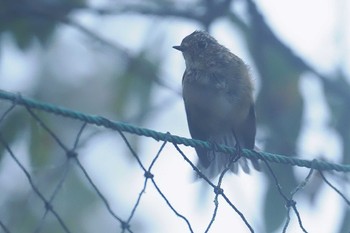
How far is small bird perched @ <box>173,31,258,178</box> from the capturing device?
4.40 metres

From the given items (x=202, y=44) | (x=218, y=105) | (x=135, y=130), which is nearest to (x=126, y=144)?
(x=135, y=130)

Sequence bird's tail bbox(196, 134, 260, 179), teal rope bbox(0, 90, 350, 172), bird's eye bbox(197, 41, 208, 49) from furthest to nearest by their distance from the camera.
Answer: bird's eye bbox(197, 41, 208, 49) < bird's tail bbox(196, 134, 260, 179) < teal rope bbox(0, 90, 350, 172)

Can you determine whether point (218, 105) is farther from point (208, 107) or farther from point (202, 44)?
point (202, 44)

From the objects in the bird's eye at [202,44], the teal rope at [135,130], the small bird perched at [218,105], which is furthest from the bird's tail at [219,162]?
the teal rope at [135,130]

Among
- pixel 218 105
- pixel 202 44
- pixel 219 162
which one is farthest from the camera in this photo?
pixel 202 44

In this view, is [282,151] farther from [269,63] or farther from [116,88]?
[116,88]

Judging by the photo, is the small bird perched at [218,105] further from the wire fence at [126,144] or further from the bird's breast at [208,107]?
the wire fence at [126,144]

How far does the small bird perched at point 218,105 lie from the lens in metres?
4.40

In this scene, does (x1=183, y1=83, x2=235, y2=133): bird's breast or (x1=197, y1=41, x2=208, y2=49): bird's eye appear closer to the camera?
(x1=183, y1=83, x2=235, y2=133): bird's breast

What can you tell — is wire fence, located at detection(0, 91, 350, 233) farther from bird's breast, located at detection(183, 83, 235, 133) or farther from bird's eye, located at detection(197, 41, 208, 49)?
bird's eye, located at detection(197, 41, 208, 49)

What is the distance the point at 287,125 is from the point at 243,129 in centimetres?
209

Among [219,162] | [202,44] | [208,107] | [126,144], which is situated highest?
[202,44]

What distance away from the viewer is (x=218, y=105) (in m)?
4.37

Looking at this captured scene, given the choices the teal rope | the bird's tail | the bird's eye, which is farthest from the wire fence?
the bird's eye
